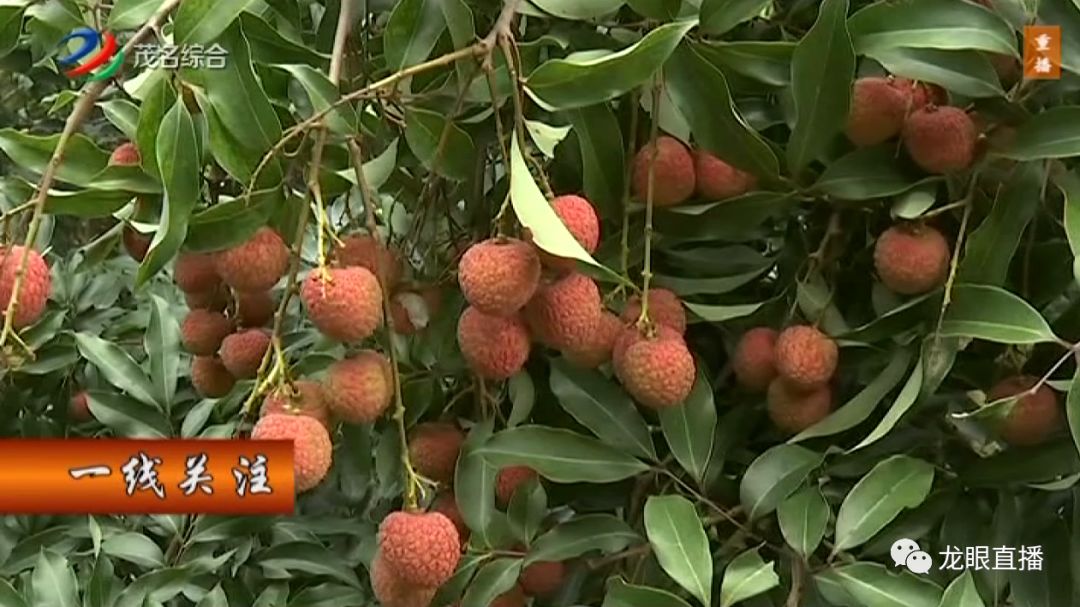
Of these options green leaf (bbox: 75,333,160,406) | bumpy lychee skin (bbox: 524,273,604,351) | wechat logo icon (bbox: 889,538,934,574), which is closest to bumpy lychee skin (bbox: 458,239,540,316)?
bumpy lychee skin (bbox: 524,273,604,351)

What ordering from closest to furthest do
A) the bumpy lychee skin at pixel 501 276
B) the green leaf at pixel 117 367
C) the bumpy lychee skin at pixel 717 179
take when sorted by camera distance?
the bumpy lychee skin at pixel 501 276
the bumpy lychee skin at pixel 717 179
the green leaf at pixel 117 367

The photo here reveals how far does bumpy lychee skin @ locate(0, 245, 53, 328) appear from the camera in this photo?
0.43m

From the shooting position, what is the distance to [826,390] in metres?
0.52

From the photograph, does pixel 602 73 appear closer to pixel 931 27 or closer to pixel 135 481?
pixel 931 27

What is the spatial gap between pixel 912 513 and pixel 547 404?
170 mm

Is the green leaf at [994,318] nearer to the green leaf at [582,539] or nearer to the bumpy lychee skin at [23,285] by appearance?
the green leaf at [582,539]

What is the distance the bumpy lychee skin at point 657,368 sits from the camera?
1.53ft

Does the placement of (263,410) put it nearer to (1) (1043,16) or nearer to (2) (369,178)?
(2) (369,178)

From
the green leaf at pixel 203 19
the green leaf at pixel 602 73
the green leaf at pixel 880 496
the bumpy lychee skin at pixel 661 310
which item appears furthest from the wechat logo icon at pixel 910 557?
the green leaf at pixel 203 19

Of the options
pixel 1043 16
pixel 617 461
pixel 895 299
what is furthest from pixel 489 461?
pixel 1043 16

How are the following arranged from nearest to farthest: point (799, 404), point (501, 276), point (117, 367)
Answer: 1. point (501, 276)
2. point (799, 404)
3. point (117, 367)

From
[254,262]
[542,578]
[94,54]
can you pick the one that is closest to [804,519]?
[542,578]

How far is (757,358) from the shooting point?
524mm

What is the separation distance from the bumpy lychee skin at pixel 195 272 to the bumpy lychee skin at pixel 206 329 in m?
0.02
